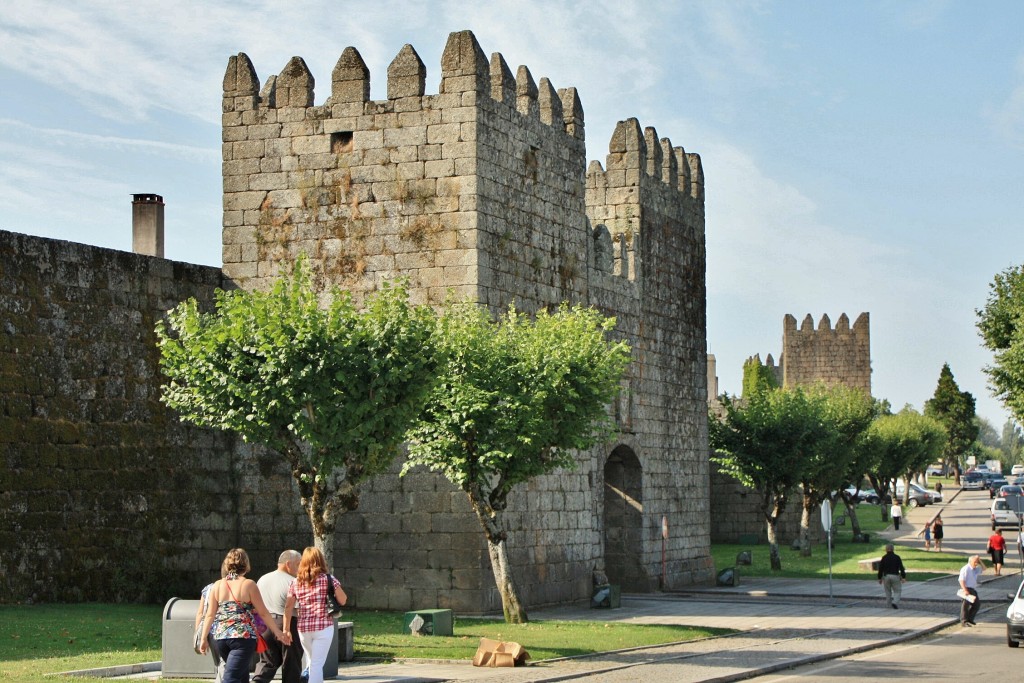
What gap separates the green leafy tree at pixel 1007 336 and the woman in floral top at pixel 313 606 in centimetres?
2610

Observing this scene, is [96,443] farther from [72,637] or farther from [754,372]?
[754,372]

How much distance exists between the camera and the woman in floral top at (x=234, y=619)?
1284cm

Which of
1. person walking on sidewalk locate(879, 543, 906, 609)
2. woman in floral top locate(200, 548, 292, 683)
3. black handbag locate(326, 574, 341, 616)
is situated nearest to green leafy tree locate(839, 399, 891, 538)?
person walking on sidewalk locate(879, 543, 906, 609)

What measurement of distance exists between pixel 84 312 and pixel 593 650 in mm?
8911

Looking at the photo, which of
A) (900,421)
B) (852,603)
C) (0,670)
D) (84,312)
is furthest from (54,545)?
(900,421)

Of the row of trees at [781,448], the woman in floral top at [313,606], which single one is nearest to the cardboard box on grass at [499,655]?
the woman in floral top at [313,606]

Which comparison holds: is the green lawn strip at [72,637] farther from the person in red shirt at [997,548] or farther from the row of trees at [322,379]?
the person in red shirt at [997,548]

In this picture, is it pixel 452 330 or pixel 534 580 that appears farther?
pixel 534 580

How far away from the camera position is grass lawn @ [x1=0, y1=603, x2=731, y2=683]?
665 inches

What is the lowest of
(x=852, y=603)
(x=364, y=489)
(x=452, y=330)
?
(x=852, y=603)

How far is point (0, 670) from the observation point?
15.6 metres

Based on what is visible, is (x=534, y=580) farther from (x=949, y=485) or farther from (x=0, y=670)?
(x=949, y=485)

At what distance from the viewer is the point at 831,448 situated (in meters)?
44.5

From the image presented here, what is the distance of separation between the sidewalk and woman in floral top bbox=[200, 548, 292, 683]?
358 cm
